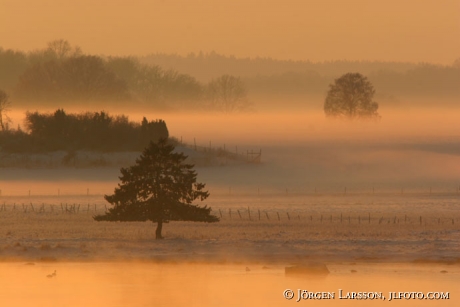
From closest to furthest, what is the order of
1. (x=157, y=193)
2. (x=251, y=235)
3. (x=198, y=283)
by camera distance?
(x=198, y=283), (x=157, y=193), (x=251, y=235)

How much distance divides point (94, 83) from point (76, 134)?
93.7 feet

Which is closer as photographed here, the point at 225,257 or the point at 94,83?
the point at 225,257

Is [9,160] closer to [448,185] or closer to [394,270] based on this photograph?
[448,185]

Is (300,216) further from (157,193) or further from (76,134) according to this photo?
(76,134)

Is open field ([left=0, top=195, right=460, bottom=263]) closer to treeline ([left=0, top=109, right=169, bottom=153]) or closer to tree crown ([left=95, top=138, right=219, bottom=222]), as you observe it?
tree crown ([left=95, top=138, right=219, bottom=222])

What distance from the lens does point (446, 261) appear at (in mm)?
52250

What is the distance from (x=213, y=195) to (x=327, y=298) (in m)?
54.1

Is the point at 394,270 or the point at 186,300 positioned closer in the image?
the point at 186,300

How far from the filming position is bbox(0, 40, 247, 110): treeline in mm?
158000

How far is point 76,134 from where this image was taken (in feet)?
426

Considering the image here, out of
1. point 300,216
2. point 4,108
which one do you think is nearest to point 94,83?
point 4,108

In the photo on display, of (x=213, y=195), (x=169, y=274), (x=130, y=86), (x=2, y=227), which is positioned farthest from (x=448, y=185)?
(x=130, y=86)

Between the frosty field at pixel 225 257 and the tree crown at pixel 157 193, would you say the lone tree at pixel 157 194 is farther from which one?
the frosty field at pixel 225 257

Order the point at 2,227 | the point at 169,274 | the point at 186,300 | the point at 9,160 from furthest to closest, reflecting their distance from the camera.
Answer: the point at 9,160, the point at 2,227, the point at 169,274, the point at 186,300
